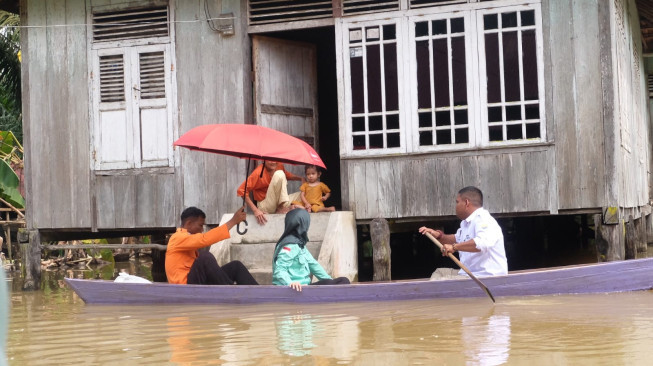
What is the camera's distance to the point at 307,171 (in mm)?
10664

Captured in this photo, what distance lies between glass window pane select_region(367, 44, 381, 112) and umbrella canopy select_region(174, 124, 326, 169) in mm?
2007

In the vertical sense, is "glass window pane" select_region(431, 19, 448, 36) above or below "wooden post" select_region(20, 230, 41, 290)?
above

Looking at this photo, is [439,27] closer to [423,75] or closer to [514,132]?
[423,75]

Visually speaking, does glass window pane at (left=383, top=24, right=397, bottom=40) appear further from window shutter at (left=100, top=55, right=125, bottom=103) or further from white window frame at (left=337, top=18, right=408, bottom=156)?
window shutter at (left=100, top=55, right=125, bottom=103)

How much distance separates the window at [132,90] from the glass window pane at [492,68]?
404cm

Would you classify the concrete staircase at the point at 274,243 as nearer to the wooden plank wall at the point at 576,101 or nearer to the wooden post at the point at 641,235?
the wooden plank wall at the point at 576,101

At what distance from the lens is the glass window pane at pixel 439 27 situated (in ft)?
33.1

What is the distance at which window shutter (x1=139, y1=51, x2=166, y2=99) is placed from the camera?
438 inches

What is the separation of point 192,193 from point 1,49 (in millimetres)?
8949

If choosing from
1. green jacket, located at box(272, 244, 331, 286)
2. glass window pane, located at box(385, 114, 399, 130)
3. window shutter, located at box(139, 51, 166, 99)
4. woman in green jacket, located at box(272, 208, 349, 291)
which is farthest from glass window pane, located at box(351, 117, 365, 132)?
window shutter, located at box(139, 51, 166, 99)

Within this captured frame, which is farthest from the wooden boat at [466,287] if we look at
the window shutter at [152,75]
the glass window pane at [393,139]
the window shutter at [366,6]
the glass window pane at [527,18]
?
the window shutter at [366,6]

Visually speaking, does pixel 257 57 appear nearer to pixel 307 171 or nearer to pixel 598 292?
pixel 307 171

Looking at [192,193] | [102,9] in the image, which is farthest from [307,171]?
[102,9]

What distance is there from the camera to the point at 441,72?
10.1m
